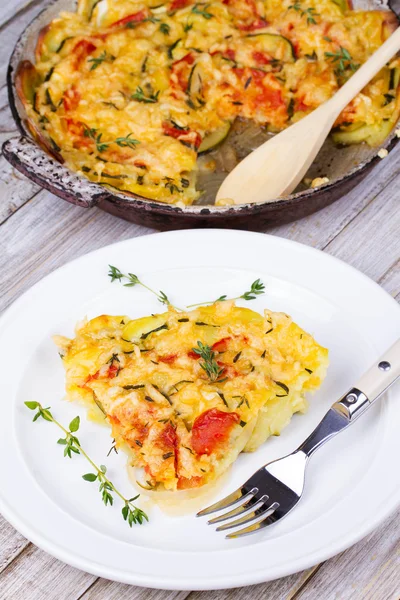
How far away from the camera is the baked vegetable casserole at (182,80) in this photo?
3.91 meters

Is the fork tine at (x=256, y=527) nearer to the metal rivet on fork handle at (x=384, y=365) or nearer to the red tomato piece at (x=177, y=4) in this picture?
the metal rivet on fork handle at (x=384, y=365)

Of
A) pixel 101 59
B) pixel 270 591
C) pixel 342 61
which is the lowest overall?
pixel 270 591

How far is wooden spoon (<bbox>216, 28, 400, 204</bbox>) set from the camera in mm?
3754

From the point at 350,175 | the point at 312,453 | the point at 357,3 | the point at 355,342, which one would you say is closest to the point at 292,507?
the point at 312,453

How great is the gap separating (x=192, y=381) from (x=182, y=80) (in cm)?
204

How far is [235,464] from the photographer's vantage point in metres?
2.78

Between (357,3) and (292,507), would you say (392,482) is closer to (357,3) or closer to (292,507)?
(292,507)

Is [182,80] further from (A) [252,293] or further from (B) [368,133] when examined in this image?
(A) [252,293]

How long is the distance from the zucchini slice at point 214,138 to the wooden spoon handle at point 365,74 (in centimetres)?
57

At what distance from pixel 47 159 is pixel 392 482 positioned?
1.96m

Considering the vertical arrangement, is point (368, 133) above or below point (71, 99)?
above

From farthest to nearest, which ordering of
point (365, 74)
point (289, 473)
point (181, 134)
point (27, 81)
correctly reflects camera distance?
point (27, 81), point (181, 134), point (365, 74), point (289, 473)

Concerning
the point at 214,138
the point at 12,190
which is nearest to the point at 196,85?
the point at 214,138

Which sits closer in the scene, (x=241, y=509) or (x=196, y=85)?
(x=241, y=509)
